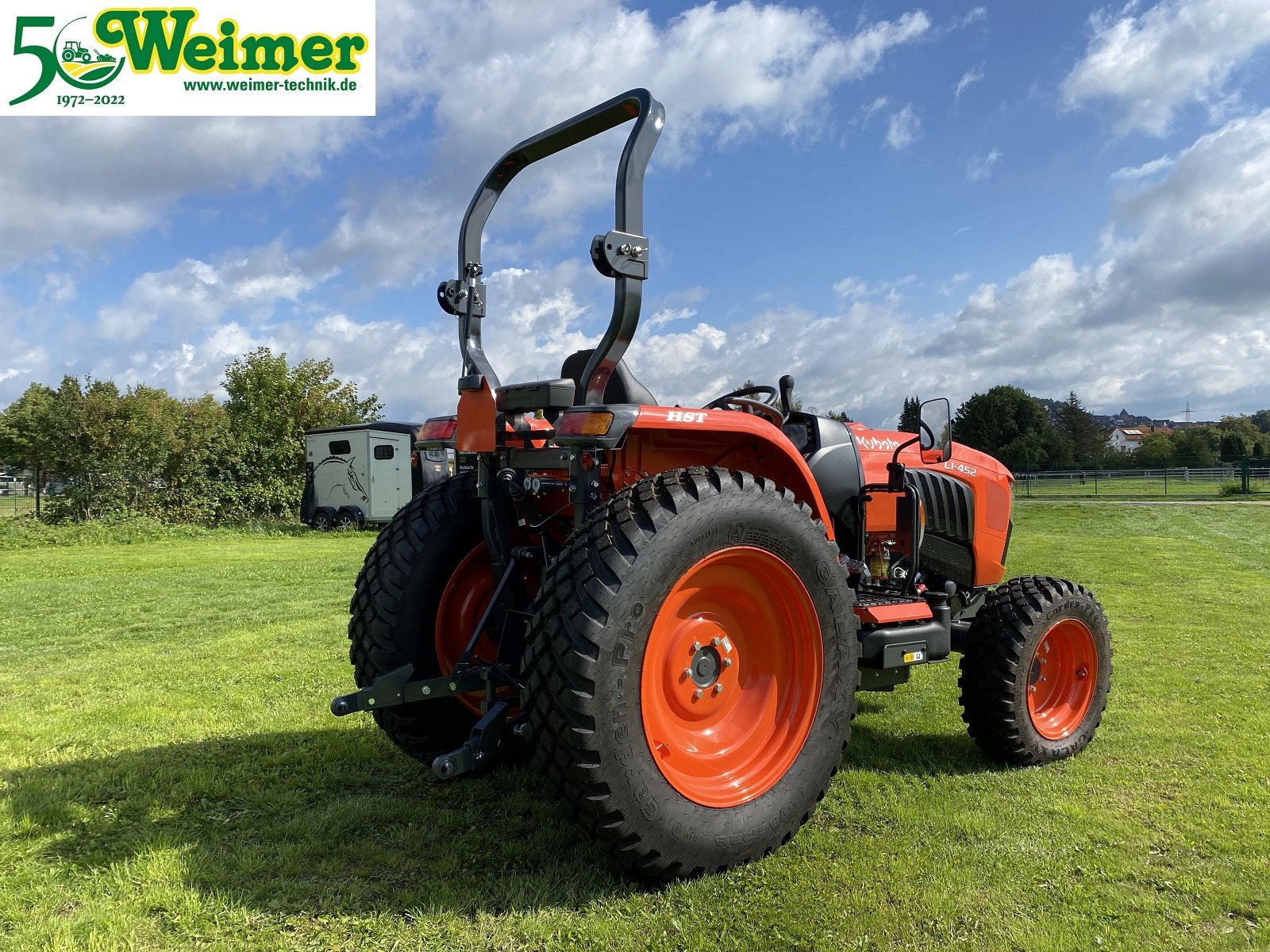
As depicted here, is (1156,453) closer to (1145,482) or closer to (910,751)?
(1145,482)

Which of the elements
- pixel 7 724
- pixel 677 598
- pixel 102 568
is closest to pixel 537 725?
pixel 677 598

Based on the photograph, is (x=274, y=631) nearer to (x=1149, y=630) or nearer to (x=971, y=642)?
(x=971, y=642)

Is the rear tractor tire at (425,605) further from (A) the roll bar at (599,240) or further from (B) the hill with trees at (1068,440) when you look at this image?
(B) the hill with trees at (1068,440)

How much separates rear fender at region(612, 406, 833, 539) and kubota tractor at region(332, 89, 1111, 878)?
10 millimetres

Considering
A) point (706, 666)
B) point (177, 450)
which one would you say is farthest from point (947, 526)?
point (177, 450)

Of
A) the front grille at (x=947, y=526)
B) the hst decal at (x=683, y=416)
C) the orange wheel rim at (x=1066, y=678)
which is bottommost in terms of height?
the orange wheel rim at (x=1066, y=678)

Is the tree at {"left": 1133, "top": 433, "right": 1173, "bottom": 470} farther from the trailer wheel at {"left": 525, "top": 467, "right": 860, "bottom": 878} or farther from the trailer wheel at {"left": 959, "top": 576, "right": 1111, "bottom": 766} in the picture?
Answer: the trailer wheel at {"left": 525, "top": 467, "right": 860, "bottom": 878}

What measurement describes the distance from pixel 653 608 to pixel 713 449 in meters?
0.94

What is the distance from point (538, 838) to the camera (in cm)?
319

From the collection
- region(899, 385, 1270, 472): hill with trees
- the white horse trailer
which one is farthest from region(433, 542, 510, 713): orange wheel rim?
region(899, 385, 1270, 472): hill with trees

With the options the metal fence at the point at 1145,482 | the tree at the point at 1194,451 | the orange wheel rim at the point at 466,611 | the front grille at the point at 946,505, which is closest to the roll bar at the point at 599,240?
the orange wheel rim at the point at 466,611

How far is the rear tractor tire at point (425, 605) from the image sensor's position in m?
3.50

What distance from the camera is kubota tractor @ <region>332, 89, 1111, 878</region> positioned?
104 inches

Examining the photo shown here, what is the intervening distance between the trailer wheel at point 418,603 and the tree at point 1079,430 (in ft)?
190
